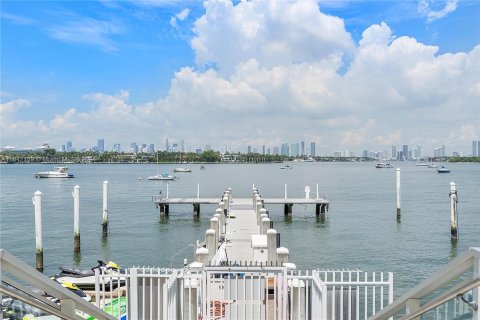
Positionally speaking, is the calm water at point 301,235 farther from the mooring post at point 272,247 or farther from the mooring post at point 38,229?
the mooring post at point 272,247

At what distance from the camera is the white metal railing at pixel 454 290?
2893 millimetres

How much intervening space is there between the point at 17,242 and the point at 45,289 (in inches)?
1201

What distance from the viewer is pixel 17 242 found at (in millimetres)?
30578

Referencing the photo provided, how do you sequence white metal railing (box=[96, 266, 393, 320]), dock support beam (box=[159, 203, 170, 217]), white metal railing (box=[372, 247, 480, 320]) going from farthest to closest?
dock support beam (box=[159, 203, 170, 217]) < white metal railing (box=[96, 266, 393, 320]) < white metal railing (box=[372, 247, 480, 320])

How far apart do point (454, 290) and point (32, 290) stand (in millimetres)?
2802

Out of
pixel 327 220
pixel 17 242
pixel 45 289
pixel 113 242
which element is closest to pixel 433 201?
pixel 327 220

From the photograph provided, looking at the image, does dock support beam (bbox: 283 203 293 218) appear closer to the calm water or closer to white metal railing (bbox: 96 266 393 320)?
the calm water

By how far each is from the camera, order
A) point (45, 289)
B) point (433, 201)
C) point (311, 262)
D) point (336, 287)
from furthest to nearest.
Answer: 1. point (433, 201)
2. point (311, 262)
3. point (336, 287)
4. point (45, 289)

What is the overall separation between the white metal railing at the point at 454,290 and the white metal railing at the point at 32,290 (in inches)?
99.8

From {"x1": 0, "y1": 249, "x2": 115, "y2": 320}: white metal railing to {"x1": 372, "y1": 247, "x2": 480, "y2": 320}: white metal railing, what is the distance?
2.53m

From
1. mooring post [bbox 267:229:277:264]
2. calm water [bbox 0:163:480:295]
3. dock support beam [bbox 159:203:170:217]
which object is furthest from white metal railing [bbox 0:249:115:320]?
dock support beam [bbox 159:203:170:217]

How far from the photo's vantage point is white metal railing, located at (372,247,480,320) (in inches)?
114

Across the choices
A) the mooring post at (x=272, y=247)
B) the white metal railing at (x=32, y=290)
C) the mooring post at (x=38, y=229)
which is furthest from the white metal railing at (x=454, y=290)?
the mooring post at (x=38, y=229)

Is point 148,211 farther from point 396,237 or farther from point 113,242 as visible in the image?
point 396,237
